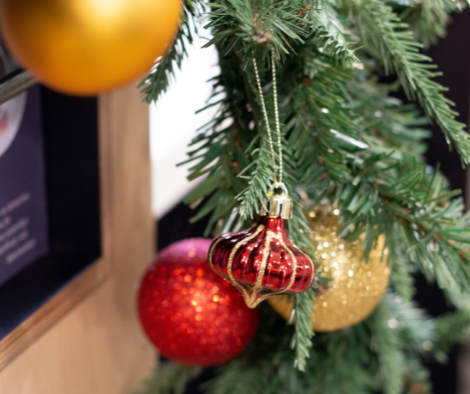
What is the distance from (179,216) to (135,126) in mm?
184

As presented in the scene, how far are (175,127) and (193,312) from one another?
0.37 m

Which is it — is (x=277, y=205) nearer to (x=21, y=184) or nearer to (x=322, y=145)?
(x=322, y=145)

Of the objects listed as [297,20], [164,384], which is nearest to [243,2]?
[297,20]

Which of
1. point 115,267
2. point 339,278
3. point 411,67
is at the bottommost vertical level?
point 115,267

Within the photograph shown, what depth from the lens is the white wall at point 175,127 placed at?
635 mm

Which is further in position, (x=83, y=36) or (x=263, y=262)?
(x=263, y=262)

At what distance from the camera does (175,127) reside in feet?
2.23

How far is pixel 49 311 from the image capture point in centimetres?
42

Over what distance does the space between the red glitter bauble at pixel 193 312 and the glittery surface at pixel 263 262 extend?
0.32 ft

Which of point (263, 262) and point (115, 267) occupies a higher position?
point (263, 262)

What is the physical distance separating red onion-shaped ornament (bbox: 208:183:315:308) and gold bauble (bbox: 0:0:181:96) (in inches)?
5.1

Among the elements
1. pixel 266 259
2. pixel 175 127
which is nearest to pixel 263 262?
pixel 266 259

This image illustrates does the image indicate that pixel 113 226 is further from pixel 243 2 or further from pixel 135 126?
pixel 243 2

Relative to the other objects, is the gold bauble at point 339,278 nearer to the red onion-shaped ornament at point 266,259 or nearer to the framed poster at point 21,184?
the red onion-shaped ornament at point 266,259
